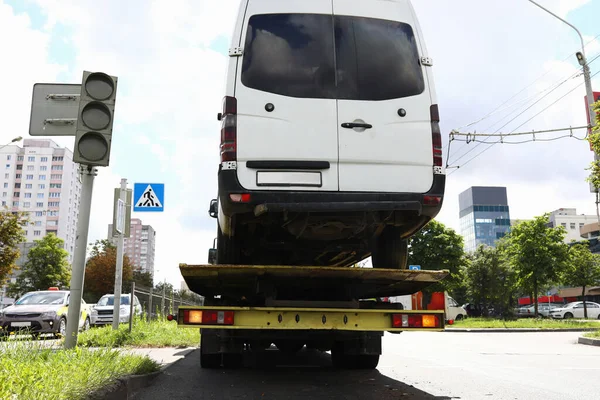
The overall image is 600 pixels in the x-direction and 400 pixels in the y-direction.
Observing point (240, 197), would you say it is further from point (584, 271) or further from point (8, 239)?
point (584, 271)

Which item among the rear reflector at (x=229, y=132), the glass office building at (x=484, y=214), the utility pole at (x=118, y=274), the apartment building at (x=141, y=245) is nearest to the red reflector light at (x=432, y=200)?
the rear reflector at (x=229, y=132)

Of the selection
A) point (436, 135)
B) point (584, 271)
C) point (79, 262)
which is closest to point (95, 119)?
point (79, 262)

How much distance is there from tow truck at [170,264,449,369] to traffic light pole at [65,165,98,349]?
1039 mm

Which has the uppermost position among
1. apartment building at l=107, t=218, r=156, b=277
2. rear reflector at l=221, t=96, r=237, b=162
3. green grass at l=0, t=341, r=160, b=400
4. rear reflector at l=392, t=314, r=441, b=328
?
apartment building at l=107, t=218, r=156, b=277

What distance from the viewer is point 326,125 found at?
192 inches

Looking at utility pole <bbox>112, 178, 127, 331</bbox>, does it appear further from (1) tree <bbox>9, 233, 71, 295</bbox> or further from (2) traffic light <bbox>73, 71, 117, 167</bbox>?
(1) tree <bbox>9, 233, 71, 295</bbox>

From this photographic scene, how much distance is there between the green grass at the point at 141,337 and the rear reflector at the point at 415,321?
6.07 metres

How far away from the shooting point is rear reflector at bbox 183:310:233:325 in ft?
15.8

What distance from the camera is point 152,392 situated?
5.43 metres

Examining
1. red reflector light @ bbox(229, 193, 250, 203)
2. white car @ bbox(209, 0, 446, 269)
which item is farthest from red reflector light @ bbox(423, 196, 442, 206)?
red reflector light @ bbox(229, 193, 250, 203)

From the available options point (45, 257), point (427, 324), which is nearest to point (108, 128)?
point (427, 324)

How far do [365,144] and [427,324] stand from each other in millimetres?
1838

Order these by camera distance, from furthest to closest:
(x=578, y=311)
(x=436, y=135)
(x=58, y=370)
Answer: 1. (x=578, y=311)
2. (x=436, y=135)
3. (x=58, y=370)

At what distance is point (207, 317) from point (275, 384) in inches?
69.5
